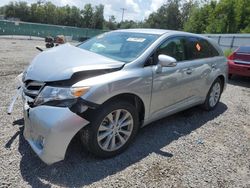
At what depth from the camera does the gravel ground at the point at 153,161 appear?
2.73m

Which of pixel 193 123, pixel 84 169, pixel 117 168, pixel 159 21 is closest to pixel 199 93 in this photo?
pixel 193 123

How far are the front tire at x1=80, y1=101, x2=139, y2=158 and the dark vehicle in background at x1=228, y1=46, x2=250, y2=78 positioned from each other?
20.9ft

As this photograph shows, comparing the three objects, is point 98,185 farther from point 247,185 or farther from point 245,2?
point 245,2

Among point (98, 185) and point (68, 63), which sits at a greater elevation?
point (68, 63)

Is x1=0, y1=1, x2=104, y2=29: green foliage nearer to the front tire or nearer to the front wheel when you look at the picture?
the front wheel

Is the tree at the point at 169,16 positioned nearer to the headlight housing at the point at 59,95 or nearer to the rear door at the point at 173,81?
the rear door at the point at 173,81

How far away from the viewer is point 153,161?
318cm

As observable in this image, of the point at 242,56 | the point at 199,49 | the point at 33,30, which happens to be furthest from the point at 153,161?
the point at 33,30

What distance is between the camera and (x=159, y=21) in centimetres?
7575

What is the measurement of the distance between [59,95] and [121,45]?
1.51m

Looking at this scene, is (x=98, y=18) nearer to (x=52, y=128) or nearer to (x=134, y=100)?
(x=134, y=100)

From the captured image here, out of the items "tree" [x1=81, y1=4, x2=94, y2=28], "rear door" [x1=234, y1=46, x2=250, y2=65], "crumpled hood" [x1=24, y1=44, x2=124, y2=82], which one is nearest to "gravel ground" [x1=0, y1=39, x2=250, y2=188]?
"crumpled hood" [x1=24, y1=44, x2=124, y2=82]

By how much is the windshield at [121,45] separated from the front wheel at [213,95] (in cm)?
204

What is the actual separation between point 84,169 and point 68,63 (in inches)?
51.1
